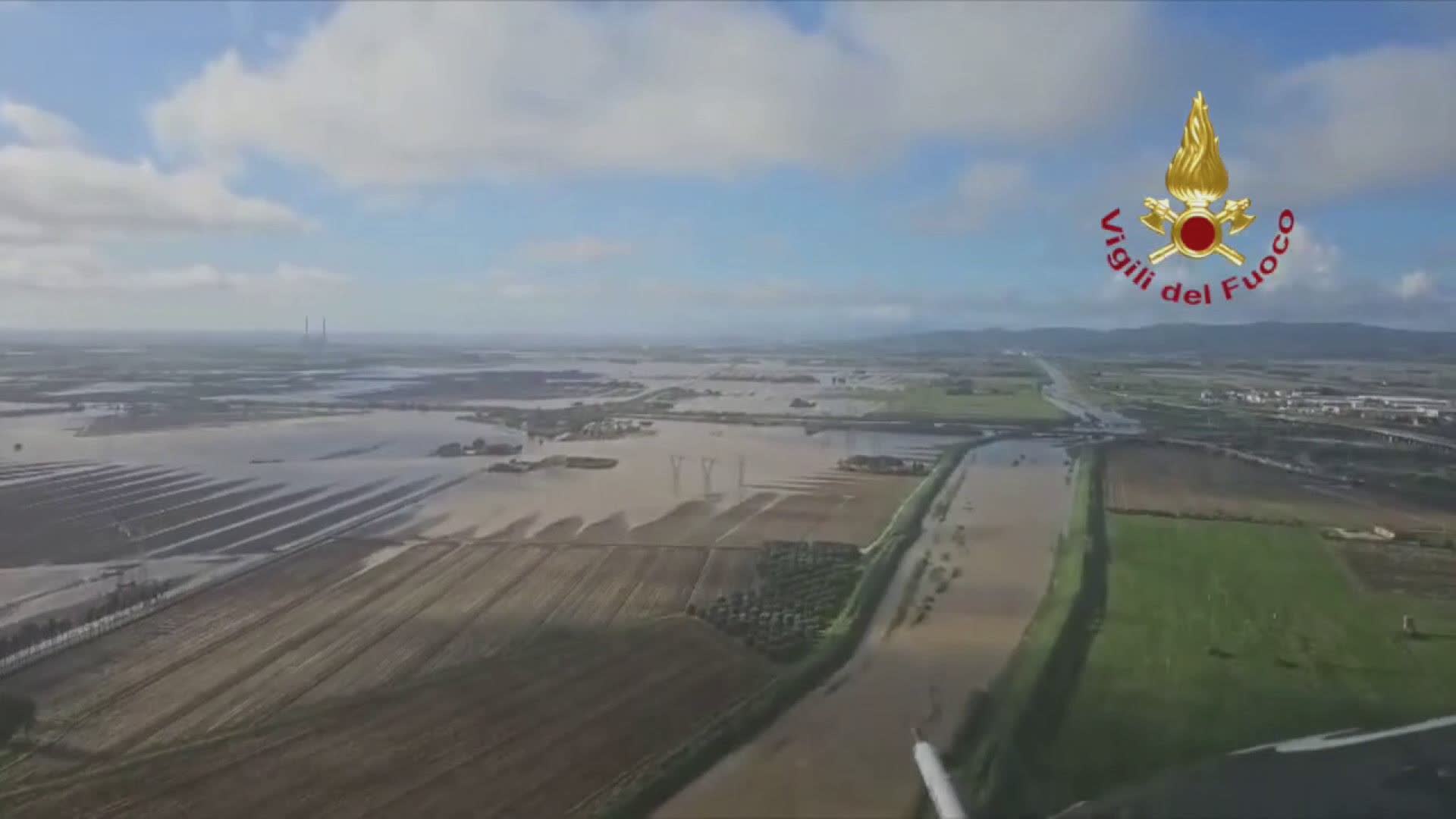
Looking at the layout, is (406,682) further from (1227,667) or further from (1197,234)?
(1227,667)

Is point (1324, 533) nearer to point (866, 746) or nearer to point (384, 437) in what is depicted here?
point (866, 746)

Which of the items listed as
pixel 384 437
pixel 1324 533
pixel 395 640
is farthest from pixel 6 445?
pixel 1324 533

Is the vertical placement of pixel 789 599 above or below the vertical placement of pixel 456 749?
above

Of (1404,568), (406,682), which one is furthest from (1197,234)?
(1404,568)

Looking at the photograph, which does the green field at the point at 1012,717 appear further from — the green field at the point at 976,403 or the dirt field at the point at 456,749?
the green field at the point at 976,403

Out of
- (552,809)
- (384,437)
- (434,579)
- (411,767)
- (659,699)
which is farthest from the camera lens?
(384,437)

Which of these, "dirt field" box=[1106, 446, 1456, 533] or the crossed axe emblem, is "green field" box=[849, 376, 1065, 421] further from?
the crossed axe emblem

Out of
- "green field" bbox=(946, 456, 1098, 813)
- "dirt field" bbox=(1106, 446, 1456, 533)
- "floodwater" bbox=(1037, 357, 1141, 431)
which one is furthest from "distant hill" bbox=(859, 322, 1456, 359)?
"green field" bbox=(946, 456, 1098, 813)
